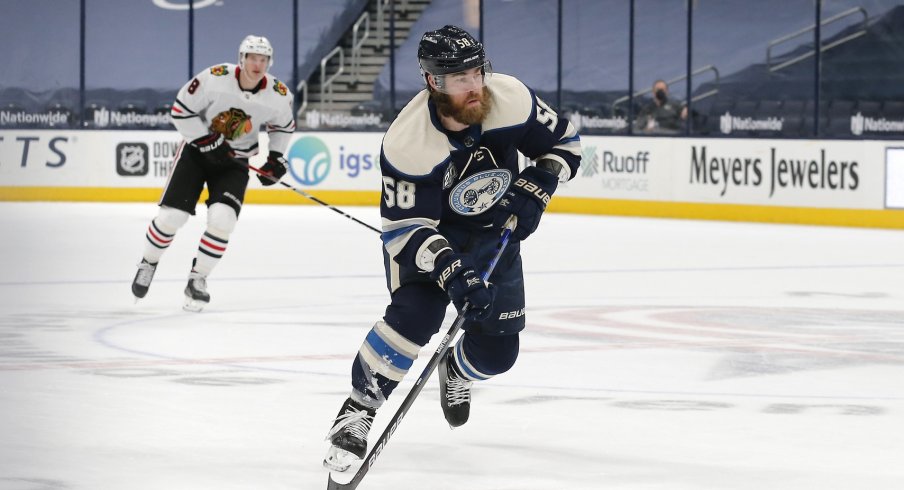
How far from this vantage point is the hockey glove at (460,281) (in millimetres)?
3547

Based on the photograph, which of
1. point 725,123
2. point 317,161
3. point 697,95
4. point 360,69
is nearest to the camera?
point 725,123

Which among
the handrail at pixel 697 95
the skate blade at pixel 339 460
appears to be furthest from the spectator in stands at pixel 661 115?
the skate blade at pixel 339 460

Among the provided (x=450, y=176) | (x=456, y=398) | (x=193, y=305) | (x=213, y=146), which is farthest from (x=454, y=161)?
(x=213, y=146)

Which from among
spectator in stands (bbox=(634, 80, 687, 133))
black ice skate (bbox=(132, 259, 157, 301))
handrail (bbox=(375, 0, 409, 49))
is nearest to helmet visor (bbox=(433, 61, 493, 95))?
black ice skate (bbox=(132, 259, 157, 301))

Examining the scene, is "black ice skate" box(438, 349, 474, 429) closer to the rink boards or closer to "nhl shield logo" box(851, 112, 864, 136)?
the rink boards

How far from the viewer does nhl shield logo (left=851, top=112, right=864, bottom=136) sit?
45.4ft

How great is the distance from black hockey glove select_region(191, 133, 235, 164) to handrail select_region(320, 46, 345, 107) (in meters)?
10.5

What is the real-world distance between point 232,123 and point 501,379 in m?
2.86

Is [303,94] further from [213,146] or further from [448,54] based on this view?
[448,54]

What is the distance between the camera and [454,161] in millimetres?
3738

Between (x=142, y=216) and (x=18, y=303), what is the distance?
692 centimetres

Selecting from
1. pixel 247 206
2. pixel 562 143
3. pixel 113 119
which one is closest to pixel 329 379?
pixel 562 143

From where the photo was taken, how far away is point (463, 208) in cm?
385

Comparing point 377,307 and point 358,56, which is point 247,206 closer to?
point 358,56
